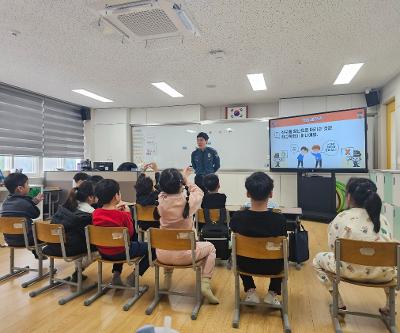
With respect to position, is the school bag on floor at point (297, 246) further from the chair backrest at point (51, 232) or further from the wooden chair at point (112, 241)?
the chair backrest at point (51, 232)

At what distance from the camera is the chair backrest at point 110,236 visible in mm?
2344

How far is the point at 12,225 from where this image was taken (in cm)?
286

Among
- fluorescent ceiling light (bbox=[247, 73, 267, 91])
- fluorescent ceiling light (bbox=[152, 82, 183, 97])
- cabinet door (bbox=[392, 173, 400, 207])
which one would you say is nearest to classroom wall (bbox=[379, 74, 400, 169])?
cabinet door (bbox=[392, 173, 400, 207])

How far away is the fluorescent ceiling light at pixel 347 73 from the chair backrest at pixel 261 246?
387 cm

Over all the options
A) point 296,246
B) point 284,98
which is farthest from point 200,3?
point 284,98

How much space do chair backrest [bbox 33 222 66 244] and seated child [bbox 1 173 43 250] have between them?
1.14ft

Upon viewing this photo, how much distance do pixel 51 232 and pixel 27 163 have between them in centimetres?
479

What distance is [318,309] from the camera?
2.37 metres

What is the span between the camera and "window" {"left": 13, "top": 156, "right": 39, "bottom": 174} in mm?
6254

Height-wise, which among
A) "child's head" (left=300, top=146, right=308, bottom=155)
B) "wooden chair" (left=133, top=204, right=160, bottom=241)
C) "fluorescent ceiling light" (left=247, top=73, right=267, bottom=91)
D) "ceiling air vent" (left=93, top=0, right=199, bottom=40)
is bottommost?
"wooden chair" (left=133, top=204, right=160, bottom=241)

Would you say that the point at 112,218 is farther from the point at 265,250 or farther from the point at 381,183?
the point at 381,183

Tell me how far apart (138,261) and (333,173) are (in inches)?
182

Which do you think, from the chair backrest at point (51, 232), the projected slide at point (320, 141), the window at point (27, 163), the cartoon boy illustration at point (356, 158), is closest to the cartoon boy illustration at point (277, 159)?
the projected slide at point (320, 141)

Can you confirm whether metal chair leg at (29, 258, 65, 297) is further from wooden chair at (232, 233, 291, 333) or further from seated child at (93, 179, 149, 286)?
wooden chair at (232, 233, 291, 333)
